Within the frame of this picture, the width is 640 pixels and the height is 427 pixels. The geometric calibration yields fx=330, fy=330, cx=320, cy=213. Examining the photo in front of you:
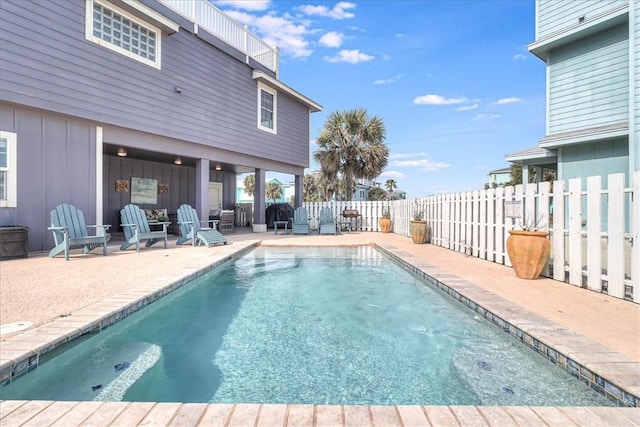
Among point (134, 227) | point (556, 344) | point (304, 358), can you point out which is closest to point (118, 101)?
point (134, 227)

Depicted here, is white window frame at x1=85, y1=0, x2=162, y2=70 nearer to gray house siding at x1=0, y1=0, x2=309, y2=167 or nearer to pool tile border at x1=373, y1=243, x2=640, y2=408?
gray house siding at x1=0, y1=0, x2=309, y2=167

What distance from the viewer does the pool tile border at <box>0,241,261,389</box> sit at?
210cm

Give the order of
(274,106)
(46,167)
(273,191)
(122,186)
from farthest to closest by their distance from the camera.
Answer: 1. (273,191)
2. (274,106)
3. (122,186)
4. (46,167)

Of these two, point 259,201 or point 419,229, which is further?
point 259,201

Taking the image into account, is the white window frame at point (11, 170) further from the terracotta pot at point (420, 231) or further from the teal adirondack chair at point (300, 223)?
the terracotta pot at point (420, 231)

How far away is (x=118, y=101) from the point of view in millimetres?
7527

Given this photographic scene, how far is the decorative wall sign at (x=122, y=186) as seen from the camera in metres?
11.2

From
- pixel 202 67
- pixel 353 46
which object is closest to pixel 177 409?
pixel 202 67

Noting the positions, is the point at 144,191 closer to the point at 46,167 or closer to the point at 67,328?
the point at 46,167

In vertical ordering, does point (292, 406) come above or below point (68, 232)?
below

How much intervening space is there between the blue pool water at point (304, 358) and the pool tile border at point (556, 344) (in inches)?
2.8

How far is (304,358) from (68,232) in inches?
226

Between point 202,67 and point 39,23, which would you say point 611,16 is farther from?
point 39,23

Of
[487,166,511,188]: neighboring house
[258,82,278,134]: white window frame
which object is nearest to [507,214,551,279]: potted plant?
[258,82,278,134]: white window frame
